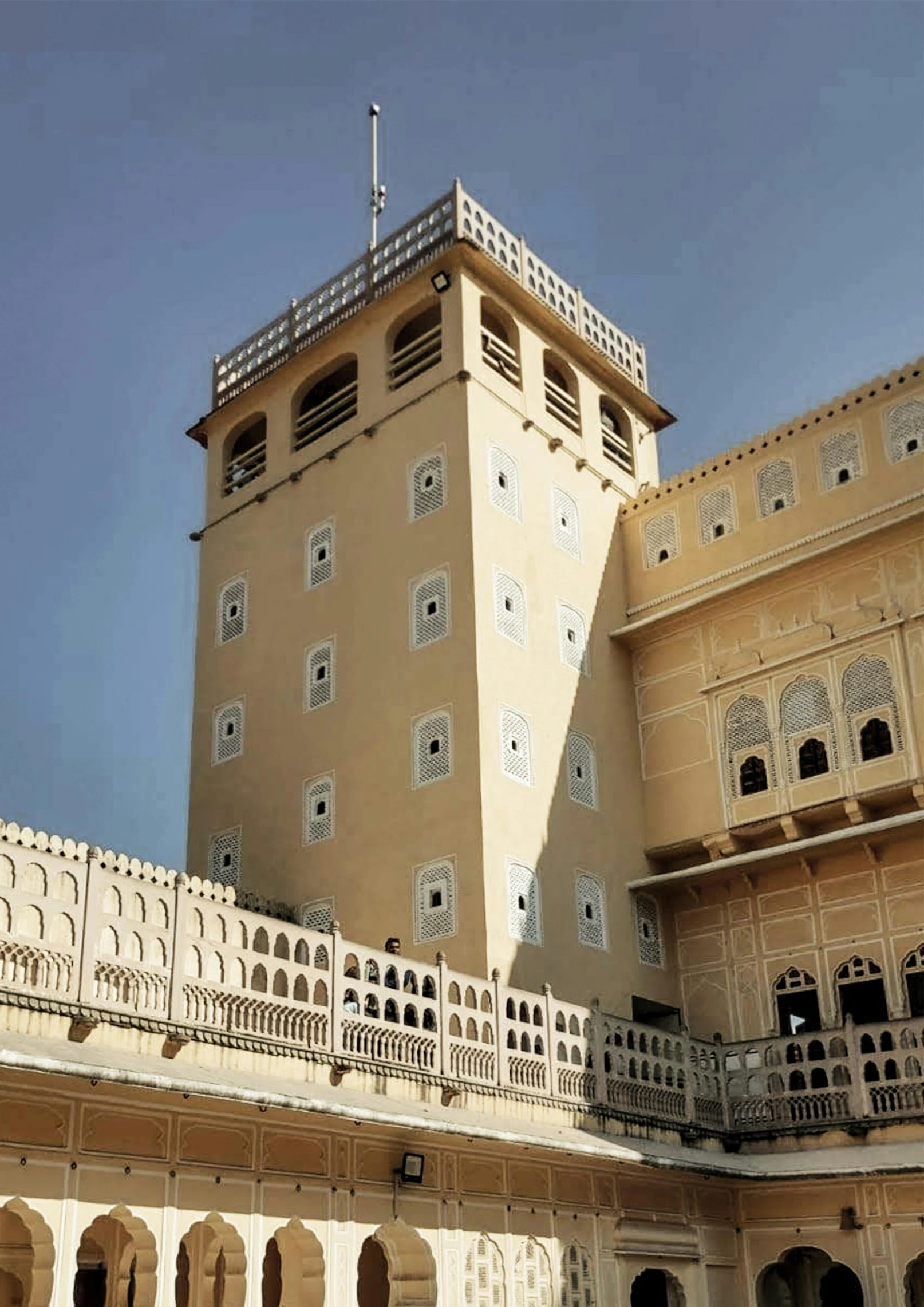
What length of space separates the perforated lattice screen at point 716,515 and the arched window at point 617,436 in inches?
86.9

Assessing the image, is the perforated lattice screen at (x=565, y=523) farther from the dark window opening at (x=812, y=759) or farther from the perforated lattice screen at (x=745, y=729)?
the dark window opening at (x=812, y=759)

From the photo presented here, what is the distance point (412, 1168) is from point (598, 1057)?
312 cm

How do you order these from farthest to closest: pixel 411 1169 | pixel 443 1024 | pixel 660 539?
pixel 660 539 < pixel 443 1024 < pixel 411 1169

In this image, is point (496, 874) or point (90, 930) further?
point (496, 874)

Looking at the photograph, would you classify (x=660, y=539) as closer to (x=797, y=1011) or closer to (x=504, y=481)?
(x=504, y=481)

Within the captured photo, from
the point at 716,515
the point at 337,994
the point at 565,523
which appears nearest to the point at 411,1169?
the point at 337,994

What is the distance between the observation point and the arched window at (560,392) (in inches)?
853

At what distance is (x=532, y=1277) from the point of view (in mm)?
13438

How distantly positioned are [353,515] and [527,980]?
7.22m

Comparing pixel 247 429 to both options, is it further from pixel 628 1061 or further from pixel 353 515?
pixel 628 1061

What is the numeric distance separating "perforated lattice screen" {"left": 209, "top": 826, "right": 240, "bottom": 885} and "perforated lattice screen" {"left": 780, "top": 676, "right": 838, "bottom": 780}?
739 centimetres

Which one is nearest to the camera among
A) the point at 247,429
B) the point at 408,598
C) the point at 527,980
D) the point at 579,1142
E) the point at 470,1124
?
the point at 470,1124

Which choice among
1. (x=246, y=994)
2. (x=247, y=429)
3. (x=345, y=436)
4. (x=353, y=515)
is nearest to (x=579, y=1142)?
(x=246, y=994)

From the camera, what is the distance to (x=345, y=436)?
21.2 m
